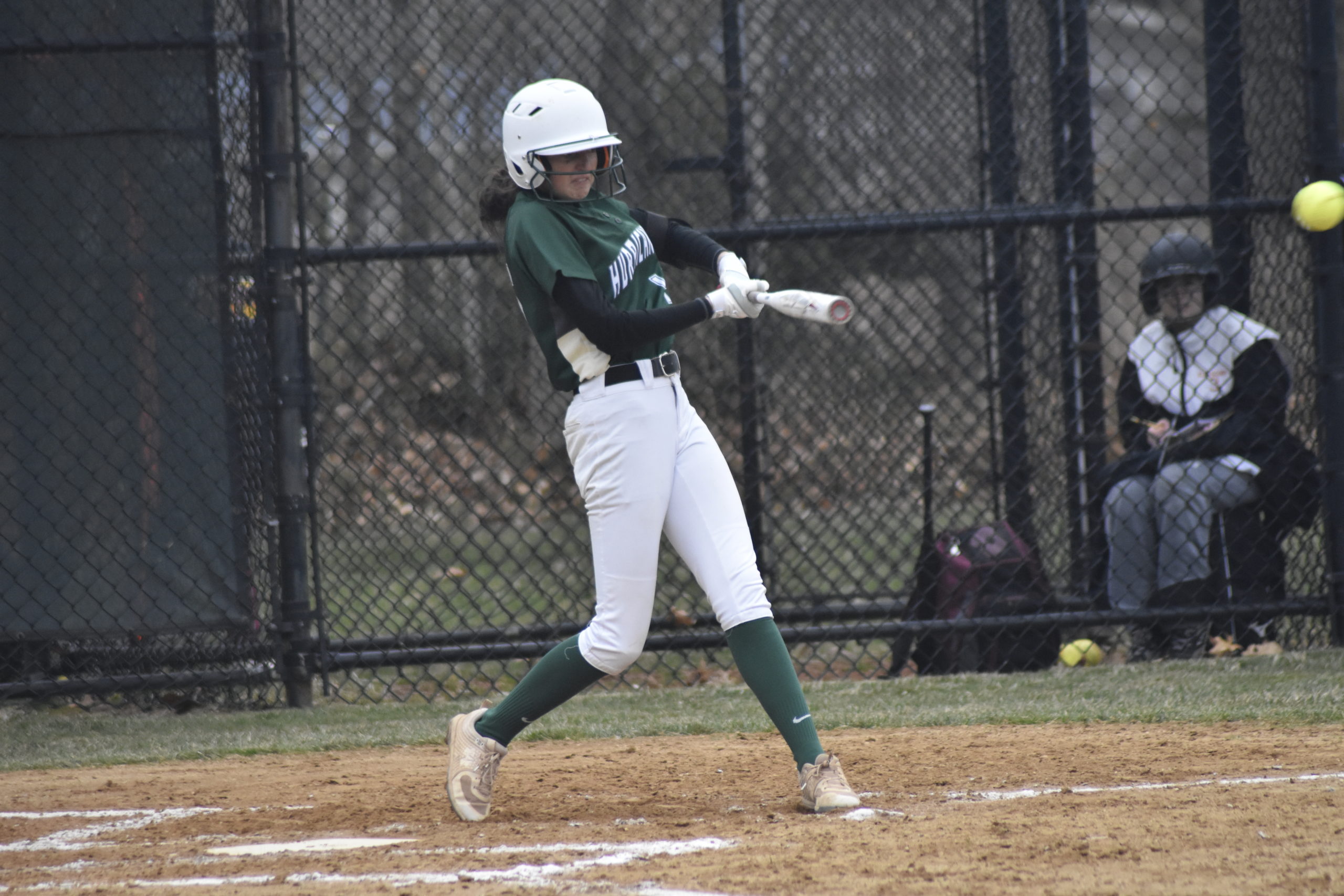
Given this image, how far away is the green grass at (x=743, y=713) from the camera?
4094mm

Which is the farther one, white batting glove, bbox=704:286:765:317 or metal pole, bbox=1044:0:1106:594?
metal pole, bbox=1044:0:1106:594

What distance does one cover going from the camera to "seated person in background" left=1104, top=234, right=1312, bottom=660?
5.08 metres

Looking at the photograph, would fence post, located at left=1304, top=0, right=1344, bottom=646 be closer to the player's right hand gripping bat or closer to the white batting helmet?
the player's right hand gripping bat

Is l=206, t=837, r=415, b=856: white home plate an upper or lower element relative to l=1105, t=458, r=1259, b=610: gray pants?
lower

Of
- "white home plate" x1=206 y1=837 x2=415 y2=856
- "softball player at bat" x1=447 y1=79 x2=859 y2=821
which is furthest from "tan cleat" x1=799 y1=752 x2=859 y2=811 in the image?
"white home plate" x1=206 y1=837 x2=415 y2=856

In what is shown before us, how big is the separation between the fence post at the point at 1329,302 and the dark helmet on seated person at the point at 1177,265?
0.38 metres

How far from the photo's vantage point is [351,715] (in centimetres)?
477

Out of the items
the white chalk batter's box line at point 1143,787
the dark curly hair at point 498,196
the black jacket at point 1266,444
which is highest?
the dark curly hair at point 498,196

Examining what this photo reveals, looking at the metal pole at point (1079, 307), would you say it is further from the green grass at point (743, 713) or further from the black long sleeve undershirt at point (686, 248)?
the black long sleeve undershirt at point (686, 248)

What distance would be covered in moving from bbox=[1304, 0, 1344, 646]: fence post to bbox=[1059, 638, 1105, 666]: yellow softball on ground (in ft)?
2.87

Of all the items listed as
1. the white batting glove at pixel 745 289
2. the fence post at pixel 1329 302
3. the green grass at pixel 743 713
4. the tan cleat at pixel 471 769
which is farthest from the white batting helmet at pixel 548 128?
the fence post at pixel 1329 302

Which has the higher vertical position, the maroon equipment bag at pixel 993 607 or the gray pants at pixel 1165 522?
the gray pants at pixel 1165 522

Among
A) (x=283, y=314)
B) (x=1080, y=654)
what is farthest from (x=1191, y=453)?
(x=283, y=314)

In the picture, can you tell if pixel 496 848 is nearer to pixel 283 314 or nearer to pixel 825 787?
pixel 825 787
